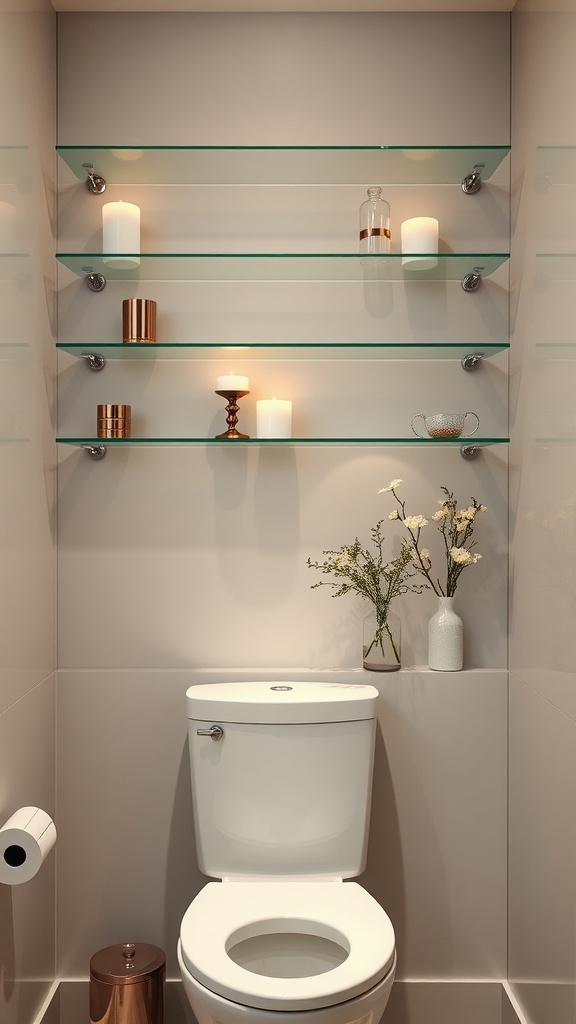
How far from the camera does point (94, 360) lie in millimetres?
2088

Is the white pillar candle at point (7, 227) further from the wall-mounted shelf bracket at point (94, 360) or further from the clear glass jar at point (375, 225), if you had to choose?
the clear glass jar at point (375, 225)

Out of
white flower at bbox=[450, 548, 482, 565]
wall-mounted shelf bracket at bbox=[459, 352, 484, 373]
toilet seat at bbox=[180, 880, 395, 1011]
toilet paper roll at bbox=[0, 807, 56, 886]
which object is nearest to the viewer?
toilet seat at bbox=[180, 880, 395, 1011]

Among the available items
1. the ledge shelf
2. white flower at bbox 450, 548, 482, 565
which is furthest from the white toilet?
the ledge shelf

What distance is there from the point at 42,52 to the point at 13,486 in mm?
1006

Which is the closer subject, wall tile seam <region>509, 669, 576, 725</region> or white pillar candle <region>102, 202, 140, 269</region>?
wall tile seam <region>509, 669, 576, 725</region>

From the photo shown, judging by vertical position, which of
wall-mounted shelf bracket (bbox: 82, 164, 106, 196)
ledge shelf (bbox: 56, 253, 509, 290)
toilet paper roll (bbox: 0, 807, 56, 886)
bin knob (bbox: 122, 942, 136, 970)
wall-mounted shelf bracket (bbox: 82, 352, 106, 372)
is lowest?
bin knob (bbox: 122, 942, 136, 970)

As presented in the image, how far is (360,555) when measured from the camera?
6.95 ft

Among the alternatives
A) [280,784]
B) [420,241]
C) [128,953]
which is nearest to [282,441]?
[420,241]

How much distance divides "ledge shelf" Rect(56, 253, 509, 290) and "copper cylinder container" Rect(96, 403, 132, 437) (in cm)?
33

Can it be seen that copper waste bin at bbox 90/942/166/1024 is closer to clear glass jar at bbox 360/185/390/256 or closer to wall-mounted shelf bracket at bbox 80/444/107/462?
wall-mounted shelf bracket at bbox 80/444/107/462

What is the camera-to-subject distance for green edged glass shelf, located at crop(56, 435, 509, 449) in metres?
2.02

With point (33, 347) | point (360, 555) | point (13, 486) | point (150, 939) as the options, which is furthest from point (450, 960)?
point (33, 347)

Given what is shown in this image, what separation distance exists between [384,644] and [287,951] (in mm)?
690

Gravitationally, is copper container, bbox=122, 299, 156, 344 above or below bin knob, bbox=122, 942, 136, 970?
above
